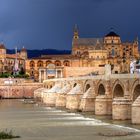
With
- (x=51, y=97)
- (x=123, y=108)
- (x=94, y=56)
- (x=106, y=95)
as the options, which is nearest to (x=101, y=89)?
(x=106, y=95)

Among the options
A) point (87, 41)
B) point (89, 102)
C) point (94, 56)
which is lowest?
point (89, 102)

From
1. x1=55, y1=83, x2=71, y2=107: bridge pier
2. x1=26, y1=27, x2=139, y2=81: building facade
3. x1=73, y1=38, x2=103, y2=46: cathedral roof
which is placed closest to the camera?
x1=55, y1=83, x2=71, y2=107: bridge pier

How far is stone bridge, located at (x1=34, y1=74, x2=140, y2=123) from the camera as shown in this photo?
5100cm

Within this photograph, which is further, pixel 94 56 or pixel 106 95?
pixel 94 56

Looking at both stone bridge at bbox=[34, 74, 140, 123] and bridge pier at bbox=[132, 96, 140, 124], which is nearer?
bridge pier at bbox=[132, 96, 140, 124]

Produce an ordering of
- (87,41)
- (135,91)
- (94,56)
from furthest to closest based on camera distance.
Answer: (87,41), (94,56), (135,91)

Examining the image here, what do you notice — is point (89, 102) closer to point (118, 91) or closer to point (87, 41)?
point (118, 91)

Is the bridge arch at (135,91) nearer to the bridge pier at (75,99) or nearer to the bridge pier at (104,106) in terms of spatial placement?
the bridge pier at (104,106)

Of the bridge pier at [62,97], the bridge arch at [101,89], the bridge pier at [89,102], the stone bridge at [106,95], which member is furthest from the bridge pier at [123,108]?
the bridge pier at [62,97]

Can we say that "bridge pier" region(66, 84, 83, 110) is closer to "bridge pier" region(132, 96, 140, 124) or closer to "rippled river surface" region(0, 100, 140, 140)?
"rippled river surface" region(0, 100, 140, 140)

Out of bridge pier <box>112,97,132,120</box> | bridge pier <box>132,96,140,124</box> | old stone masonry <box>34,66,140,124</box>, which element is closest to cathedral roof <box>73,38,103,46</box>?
old stone masonry <box>34,66,140,124</box>

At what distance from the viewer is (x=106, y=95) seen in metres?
59.8

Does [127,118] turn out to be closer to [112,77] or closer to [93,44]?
[112,77]

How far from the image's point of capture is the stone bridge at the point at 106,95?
5100cm
